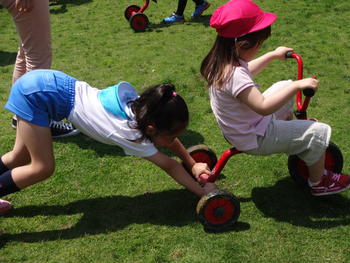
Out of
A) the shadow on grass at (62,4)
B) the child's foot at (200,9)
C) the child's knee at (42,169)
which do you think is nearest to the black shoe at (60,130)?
the child's knee at (42,169)

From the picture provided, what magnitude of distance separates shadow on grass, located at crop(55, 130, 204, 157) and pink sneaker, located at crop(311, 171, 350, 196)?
1121 millimetres

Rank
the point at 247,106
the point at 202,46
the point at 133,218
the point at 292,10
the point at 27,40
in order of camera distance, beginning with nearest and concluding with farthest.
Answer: the point at 247,106, the point at 133,218, the point at 27,40, the point at 202,46, the point at 292,10

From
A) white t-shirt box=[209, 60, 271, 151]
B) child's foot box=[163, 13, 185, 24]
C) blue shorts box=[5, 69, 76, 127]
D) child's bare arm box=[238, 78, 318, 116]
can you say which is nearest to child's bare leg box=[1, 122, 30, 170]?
blue shorts box=[5, 69, 76, 127]

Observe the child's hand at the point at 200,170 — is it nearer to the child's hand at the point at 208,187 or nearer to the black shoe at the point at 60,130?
the child's hand at the point at 208,187

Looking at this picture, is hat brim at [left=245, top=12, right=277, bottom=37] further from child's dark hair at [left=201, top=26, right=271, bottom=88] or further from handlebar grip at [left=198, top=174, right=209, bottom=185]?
handlebar grip at [left=198, top=174, right=209, bottom=185]

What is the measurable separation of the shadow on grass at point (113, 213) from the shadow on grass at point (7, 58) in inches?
124

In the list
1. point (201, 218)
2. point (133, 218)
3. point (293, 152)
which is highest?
point (293, 152)

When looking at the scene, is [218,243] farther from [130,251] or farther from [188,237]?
[130,251]

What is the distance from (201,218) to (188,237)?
0.45ft

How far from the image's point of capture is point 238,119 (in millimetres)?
2354

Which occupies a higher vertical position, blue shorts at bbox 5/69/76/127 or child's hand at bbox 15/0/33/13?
child's hand at bbox 15/0/33/13

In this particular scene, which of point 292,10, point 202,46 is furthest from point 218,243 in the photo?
point 292,10

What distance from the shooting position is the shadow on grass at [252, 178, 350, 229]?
8.06ft

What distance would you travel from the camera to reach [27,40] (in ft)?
10.1
